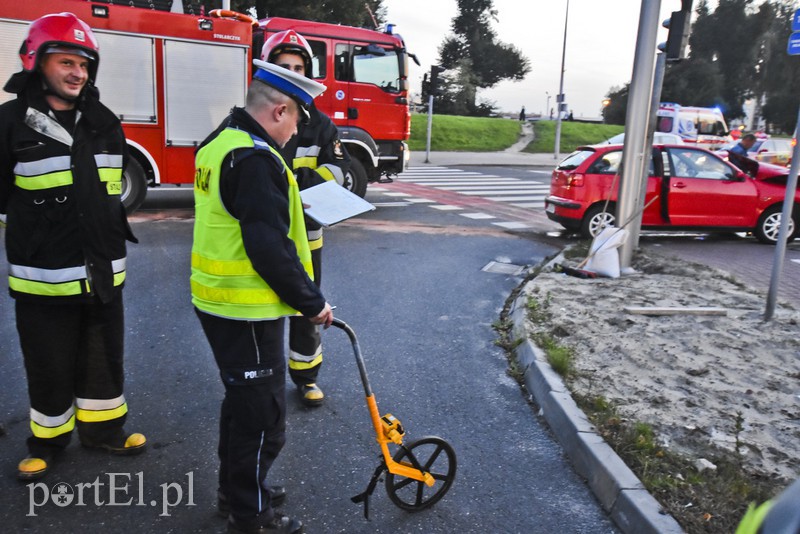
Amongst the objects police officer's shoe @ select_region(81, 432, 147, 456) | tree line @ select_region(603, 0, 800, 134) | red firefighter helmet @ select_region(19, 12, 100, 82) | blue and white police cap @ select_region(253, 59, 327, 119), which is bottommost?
police officer's shoe @ select_region(81, 432, 147, 456)

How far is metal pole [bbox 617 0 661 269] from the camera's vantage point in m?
7.18

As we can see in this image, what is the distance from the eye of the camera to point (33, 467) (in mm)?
3111

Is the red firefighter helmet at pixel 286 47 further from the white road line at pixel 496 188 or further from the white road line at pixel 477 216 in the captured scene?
the white road line at pixel 496 188

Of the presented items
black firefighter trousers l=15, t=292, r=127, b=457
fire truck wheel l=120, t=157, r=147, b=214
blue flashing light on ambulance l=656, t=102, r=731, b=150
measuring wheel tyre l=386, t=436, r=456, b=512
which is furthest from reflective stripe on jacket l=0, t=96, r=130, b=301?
blue flashing light on ambulance l=656, t=102, r=731, b=150

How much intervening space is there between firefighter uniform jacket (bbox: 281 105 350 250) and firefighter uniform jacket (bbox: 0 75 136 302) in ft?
3.51

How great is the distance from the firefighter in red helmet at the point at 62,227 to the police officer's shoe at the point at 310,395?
1130 mm

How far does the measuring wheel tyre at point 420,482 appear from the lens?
294cm

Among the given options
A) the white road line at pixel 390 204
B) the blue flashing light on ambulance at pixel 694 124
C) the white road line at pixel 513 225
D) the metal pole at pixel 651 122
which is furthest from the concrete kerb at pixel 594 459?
the blue flashing light on ambulance at pixel 694 124

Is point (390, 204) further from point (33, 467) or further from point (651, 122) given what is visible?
point (33, 467)

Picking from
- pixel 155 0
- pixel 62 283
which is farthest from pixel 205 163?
pixel 155 0

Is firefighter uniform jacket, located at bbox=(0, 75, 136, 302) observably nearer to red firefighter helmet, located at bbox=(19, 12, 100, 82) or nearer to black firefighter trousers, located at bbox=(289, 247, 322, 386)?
red firefighter helmet, located at bbox=(19, 12, 100, 82)

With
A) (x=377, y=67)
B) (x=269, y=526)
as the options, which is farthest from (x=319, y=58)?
(x=269, y=526)

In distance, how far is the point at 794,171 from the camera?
5.65 metres

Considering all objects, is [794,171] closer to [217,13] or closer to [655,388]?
[655,388]
